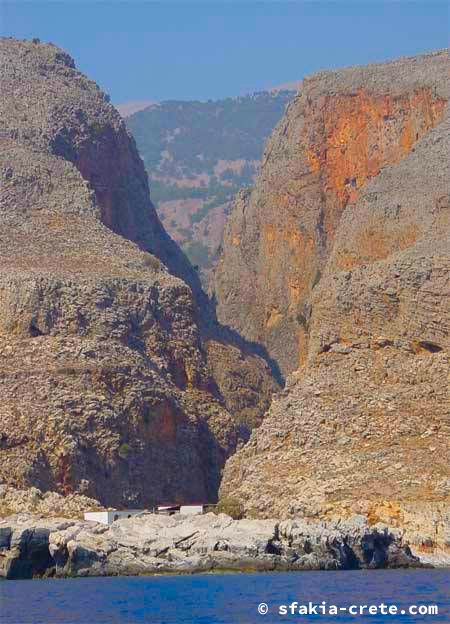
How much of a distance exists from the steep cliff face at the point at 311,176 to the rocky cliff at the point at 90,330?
10940mm

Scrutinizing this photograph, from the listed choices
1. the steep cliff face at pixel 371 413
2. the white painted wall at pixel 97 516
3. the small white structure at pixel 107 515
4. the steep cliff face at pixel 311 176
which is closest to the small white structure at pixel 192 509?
the steep cliff face at pixel 371 413

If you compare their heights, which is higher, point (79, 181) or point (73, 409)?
point (79, 181)

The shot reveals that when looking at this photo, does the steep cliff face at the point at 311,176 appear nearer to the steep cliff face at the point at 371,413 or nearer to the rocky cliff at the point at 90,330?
the rocky cliff at the point at 90,330

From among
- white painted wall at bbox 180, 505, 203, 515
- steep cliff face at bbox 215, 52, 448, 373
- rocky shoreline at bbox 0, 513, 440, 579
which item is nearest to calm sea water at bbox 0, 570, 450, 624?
rocky shoreline at bbox 0, 513, 440, 579

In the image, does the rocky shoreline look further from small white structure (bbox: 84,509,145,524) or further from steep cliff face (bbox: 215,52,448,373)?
steep cliff face (bbox: 215,52,448,373)

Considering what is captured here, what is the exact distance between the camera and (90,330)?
104m

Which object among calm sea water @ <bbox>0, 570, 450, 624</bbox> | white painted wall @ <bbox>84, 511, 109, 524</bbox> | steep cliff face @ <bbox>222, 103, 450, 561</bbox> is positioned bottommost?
calm sea water @ <bbox>0, 570, 450, 624</bbox>

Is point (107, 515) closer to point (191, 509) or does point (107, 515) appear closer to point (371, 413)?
point (191, 509)

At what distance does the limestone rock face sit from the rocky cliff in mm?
5287

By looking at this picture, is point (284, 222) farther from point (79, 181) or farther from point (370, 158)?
point (79, 181)

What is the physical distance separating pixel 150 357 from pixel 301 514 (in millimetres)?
17887

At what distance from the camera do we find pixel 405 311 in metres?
98.2

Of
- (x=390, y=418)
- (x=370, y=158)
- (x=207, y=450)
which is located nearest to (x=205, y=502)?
(x=207, y=450)

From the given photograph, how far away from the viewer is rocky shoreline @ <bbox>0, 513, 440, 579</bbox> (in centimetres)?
8381
